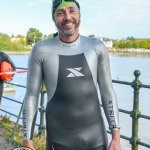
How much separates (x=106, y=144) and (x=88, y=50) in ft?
1.90

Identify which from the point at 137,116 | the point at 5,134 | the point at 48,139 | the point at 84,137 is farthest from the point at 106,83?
the point at 5,134

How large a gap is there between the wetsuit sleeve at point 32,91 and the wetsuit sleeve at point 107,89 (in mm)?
368

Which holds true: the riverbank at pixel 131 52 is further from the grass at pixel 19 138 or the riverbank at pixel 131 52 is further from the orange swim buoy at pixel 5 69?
the orange swim buoy at pixel 5 69

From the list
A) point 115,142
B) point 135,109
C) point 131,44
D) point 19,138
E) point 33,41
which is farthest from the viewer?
point 131,44

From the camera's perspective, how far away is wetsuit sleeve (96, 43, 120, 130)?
89.0 inches

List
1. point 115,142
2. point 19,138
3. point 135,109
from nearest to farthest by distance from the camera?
point 115,142 < point 135,109 < point 19,138

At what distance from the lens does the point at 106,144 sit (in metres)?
2.30

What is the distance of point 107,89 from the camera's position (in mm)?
2270

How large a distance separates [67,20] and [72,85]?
38cm

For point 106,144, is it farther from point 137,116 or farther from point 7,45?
point 7,45

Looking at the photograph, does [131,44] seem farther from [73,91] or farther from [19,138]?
[73,91]

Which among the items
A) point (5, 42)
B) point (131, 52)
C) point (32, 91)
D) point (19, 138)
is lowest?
point (131, 52)

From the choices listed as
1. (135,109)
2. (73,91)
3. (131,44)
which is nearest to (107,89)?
(73,91)

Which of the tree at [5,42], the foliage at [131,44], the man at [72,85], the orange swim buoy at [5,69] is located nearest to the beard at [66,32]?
the man at [72,85]
